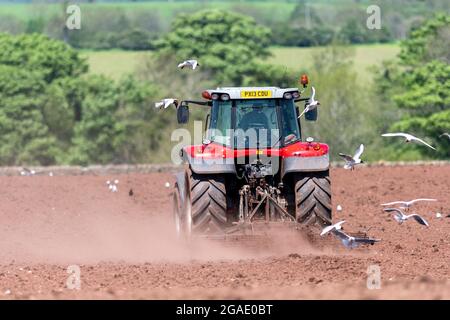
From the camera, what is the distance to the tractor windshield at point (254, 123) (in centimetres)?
1404

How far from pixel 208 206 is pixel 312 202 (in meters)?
1.29

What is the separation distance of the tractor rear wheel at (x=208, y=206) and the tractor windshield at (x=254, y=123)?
2.22ft

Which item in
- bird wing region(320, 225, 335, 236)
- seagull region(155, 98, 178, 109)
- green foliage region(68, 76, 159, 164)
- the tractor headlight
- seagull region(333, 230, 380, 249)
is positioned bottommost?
green foliage region(68, 76, 159, 164)

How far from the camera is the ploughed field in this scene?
34.5 feet

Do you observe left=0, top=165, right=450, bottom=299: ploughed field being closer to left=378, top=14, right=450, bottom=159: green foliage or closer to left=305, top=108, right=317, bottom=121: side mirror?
left=305, top=108, right=317, bottom=121: side mirror

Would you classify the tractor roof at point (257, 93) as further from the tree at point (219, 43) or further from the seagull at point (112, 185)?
the tree at point (219, 43)

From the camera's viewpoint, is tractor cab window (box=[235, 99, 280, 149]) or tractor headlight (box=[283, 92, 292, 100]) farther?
tractor headlight (box=[283, 92, 292, 100])

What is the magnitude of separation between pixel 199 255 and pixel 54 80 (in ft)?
145

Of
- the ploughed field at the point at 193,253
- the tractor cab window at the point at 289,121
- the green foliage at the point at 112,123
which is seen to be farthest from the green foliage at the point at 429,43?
the tractor cab window at the point at 289,121

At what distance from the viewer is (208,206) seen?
13539mm

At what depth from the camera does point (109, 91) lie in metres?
55.4

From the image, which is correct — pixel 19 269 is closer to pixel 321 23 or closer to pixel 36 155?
pixel 36 155

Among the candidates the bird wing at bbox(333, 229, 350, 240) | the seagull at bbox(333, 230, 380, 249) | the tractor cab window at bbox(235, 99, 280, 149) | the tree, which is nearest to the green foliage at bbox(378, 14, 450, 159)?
the tree

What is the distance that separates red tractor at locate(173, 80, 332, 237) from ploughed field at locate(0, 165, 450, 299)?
1.35 ft
